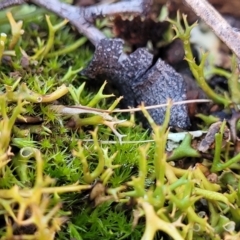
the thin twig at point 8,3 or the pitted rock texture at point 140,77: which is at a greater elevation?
the thin twig at point 8,3

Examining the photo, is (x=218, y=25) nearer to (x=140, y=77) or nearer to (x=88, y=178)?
(x=140, y=77)

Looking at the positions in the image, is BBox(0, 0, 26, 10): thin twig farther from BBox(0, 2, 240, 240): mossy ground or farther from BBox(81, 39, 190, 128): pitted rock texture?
BBox(81, 39, 190, 128): pitted rock texture

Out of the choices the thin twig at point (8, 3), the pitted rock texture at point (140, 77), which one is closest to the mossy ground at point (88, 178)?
the pitted rock texture at point (140, 77)

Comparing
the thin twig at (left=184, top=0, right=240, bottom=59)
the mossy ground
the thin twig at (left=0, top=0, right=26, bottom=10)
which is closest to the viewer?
the mossy ground

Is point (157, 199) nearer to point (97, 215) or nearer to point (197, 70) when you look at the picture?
point (97, 215)

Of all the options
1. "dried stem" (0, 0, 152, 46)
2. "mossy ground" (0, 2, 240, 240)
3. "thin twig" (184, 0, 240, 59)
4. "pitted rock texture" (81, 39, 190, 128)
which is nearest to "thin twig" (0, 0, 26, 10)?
"dried stem" (0, 0, 152, 46)

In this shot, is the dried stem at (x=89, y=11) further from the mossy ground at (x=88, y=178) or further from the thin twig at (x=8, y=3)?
the mossy ground at (x=88, y=178)
